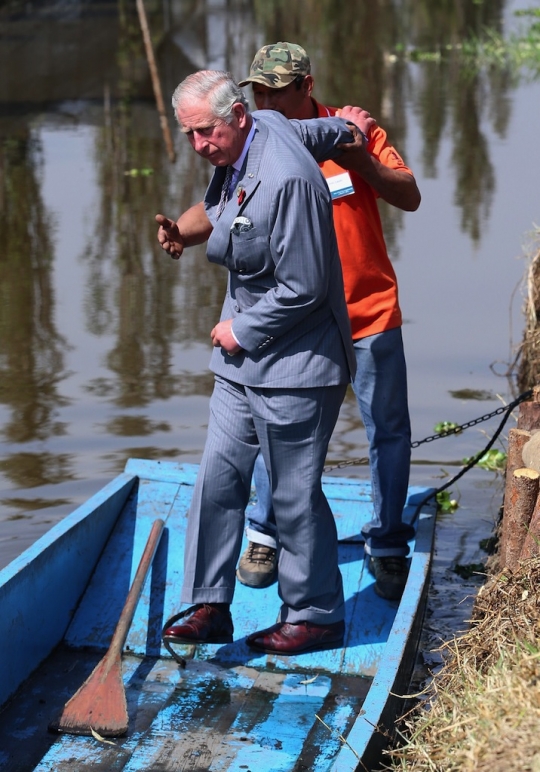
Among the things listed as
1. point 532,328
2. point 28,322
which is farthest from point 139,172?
point 532,328

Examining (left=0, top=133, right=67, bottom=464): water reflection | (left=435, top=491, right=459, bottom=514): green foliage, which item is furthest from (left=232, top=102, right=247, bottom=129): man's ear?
(left=0, top=133, right=67, bottom=464): water reflection

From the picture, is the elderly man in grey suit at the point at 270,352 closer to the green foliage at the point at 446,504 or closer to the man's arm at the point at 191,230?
the man's arm at the point at 191,230

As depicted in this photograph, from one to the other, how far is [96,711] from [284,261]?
1.72 m

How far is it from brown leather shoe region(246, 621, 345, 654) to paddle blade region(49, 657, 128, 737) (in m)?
0.63

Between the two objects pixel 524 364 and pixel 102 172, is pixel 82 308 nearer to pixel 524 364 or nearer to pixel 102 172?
pixel 524 364

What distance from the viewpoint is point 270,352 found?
4523 mm

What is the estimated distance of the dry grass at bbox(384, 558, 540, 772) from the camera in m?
3.21

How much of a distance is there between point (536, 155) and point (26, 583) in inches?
551

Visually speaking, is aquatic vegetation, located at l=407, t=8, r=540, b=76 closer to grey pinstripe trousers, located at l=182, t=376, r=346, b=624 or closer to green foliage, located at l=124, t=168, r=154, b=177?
green foliage, located at l=124, t=168, r=154, b=177

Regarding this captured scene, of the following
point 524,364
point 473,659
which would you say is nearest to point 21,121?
point 524,364

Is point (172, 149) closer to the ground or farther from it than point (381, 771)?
farther from it

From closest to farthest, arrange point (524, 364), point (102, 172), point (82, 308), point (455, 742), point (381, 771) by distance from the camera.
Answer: point (455, 742) < point (381, 771) < point (524, 364) < point (82, 308) < point (102, 172)

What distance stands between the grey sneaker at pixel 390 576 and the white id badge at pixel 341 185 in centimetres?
154

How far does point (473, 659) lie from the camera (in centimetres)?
397
